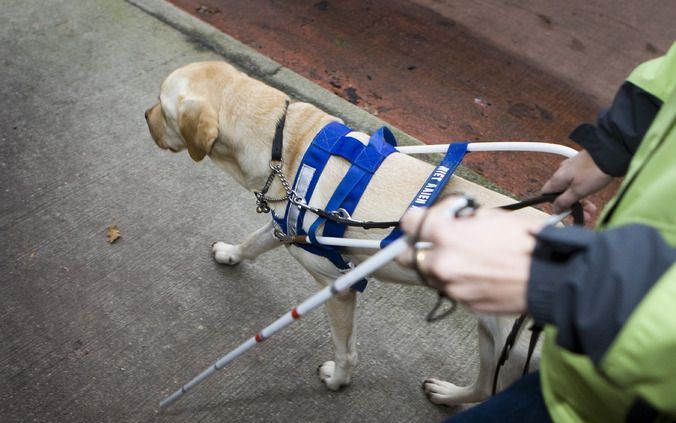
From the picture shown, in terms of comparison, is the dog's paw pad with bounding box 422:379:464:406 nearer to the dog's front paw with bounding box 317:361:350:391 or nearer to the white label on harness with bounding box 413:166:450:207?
the dog's front paw with bounding box 317:361:350:391

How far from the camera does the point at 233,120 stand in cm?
249

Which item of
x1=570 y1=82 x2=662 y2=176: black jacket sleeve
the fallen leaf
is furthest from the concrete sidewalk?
x1=570 y1=82 x2=662 y2=176: black jacket sleeve

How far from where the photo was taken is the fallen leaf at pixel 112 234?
3.34 metres

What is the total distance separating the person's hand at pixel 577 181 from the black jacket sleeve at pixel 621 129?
5 centimetres

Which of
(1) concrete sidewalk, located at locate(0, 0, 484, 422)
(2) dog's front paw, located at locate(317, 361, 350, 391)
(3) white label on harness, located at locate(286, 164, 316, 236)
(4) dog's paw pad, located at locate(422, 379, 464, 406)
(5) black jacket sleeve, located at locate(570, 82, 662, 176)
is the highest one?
(5) black jacket sleeve, located at locate(570, 82, 662, 176)

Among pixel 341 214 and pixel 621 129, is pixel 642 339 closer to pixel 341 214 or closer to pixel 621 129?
pixel 621 129

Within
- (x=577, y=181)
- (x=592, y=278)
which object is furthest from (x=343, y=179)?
(x=592, y=278)

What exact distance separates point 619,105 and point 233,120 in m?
1.54

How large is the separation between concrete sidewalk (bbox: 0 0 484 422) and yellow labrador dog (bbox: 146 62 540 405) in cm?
27

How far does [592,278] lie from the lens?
968mm

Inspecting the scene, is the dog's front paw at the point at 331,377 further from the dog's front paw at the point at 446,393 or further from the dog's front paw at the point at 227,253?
the dog's front paw at the point at 227,253

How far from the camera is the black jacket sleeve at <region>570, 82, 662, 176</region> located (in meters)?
1.64

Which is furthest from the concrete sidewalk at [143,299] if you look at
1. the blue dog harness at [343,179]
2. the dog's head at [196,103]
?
the dog's head at [196,103]

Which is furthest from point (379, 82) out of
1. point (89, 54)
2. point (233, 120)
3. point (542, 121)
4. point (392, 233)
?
point (392, 233)
